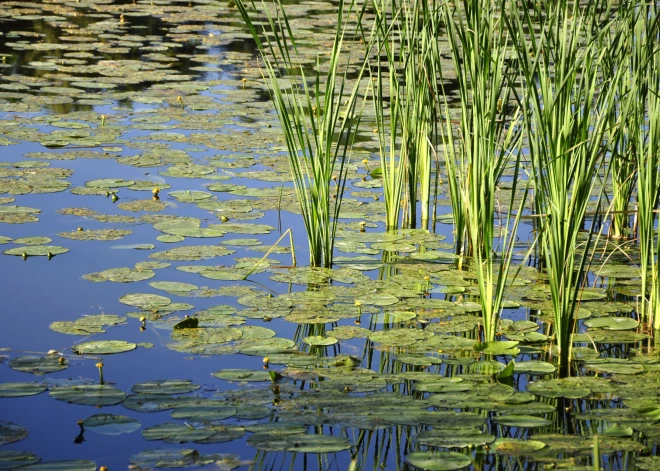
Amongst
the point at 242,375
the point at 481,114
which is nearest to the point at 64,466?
the point at 242,375

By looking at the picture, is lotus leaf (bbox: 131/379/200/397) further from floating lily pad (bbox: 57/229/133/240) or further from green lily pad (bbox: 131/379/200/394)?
floating lily pad (bbox: 57/229/133/240)

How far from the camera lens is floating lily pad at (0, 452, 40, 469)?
2.44 meters

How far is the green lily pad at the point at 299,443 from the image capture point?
8.41ft

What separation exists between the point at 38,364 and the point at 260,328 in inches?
30.5

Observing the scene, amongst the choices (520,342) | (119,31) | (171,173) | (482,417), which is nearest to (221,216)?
(171,173)

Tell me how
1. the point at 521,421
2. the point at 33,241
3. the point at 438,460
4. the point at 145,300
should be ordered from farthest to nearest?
the point at 33,241
the point at 145,300
the point at 521,421
the point at 438,460

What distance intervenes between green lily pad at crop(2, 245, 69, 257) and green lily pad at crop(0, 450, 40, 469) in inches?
66.9

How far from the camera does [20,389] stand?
288cm

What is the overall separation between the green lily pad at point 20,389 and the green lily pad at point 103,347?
11.9 inches

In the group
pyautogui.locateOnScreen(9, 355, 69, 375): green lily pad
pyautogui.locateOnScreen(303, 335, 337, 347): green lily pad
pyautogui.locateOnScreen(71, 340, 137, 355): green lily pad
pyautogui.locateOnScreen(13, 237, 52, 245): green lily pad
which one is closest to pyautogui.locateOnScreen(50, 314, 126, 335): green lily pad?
pyautogui.locateOnScreen(71, 340, 137, 355): green lily pad

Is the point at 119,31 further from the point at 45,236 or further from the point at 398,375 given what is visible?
the point at 398,375

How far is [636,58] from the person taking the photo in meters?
3.86

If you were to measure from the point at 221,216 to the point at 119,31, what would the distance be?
5165 mm

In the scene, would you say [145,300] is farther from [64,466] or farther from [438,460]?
[438,460]
